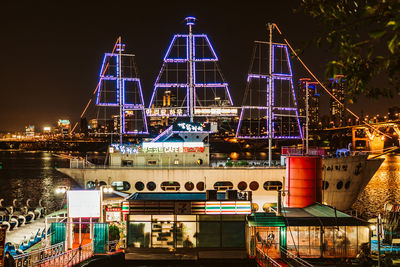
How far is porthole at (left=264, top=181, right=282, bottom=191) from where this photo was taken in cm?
3884

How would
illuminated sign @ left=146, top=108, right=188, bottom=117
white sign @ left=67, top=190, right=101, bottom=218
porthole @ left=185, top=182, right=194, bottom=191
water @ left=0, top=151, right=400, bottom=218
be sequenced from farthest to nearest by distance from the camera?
water @ left=0, top=151, right=400, bottom=218, illuminated sign @ left=146, top=108, right=188, bottom=117, porthole @ left=185, top=182, right=194, bottom=191, white sign @ left=67, top=190, right=101, bottom=218

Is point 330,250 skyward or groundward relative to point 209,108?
groundward

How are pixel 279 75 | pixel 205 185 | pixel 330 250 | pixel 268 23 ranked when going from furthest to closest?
pixel 279 75 → pixel 268 23 → pixel 205 185 → pixel 330 250

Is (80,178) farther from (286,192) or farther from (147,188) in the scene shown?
(286,192)

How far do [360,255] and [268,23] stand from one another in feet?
104

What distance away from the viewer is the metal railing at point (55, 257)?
16.6 meters

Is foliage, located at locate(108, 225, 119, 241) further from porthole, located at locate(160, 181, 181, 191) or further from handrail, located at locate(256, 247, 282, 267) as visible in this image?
porthole, located at locate(160, 181, 181, 191)

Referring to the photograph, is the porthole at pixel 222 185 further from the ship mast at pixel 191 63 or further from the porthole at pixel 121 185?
the ship mast at pixel 191 63

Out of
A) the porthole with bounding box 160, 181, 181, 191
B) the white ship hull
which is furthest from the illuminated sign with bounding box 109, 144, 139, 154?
the porthole with bounding box 160, 181, 181, 191

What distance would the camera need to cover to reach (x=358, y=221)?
20875mm

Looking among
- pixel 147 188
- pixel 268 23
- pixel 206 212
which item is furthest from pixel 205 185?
pixel 268 23

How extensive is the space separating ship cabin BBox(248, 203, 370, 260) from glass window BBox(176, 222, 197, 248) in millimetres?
3042

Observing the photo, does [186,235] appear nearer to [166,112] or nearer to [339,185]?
[339,185]

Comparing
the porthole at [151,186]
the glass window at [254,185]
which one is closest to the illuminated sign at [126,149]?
the porthole at [151,186]
